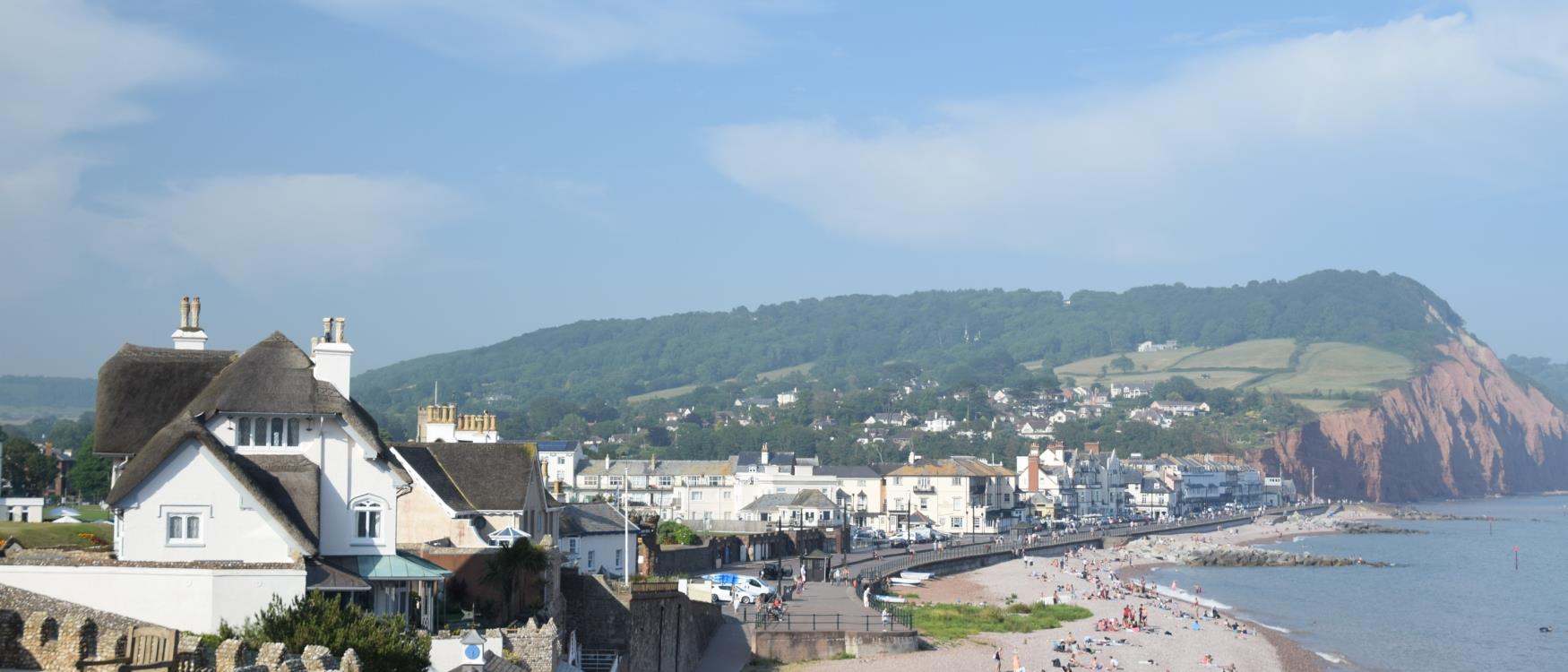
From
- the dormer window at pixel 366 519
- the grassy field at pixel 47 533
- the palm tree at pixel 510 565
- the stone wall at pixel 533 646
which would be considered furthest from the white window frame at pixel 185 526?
the palm tree at pixel 510 565

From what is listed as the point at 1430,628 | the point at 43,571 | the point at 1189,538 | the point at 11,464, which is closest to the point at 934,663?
the point at 43,571

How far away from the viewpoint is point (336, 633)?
70.5ft

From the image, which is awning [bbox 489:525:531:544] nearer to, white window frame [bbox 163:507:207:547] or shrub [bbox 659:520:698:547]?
white window frame [bbox 163:507:207:547]

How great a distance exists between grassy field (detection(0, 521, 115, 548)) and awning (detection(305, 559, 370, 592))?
5819mm

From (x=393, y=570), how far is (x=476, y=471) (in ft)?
28.6

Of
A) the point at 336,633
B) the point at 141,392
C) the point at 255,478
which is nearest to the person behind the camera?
the point at 336,633

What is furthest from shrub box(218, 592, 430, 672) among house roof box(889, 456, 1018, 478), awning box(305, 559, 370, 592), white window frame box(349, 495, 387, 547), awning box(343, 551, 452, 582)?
house roof box(889, 456, 1018, 478)

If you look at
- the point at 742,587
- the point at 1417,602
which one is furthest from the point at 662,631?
the point at 1417,602

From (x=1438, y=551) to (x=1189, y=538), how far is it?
69.7 ft

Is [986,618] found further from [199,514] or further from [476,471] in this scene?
[199,514]

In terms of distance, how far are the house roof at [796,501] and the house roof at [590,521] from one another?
61500mm

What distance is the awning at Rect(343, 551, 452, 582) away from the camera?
26422 millimetres

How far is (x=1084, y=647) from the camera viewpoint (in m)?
58.0

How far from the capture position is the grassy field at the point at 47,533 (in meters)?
28.3
